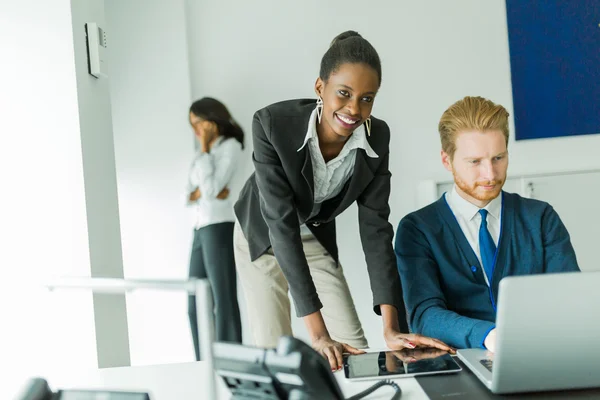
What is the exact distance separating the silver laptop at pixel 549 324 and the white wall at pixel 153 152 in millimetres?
2892

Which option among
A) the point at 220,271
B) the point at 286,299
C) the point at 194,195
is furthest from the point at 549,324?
the point at 194,195

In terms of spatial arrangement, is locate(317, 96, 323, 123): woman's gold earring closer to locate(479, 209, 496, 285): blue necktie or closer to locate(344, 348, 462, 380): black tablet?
locate(479, 209, 496, 285): blue necktie

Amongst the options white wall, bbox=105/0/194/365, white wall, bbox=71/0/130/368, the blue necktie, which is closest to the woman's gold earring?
the blue necktie

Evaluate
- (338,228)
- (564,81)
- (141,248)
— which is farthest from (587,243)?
(141,248)

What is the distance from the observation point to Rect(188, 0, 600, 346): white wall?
3701mm

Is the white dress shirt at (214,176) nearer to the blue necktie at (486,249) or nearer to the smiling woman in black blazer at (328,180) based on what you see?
the smiling woman in black blazer at (328,180)

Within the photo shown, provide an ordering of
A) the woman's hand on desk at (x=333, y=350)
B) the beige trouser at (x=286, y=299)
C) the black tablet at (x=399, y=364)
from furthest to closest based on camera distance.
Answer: the beige trouser at (x=286, y=299) → the woman's hand on desk at (x=333, y=350) → the black tablet at (x=399, y=364)

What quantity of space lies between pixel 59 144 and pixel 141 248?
192cm

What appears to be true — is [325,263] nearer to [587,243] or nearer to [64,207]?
[64,207]

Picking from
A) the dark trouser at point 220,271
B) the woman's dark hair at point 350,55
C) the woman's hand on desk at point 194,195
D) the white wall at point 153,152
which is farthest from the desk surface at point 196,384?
the white wall at point 153,152

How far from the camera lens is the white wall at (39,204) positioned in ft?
6.25

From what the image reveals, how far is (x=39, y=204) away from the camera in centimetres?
194

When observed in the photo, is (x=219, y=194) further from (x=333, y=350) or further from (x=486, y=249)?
(x=333, y=350)

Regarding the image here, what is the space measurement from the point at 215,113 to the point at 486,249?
7.07 feet
